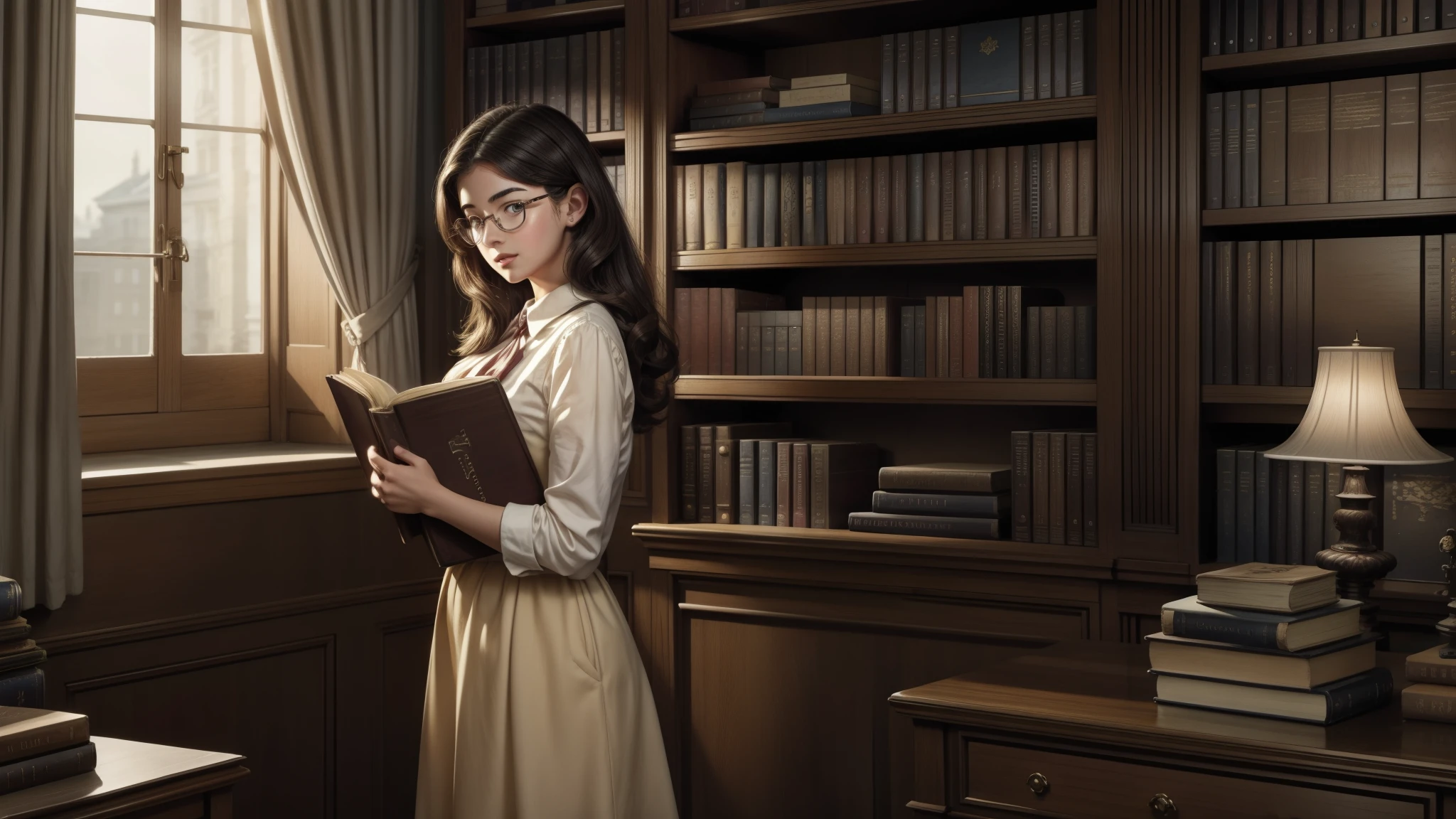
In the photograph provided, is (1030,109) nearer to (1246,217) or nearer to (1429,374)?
(1246,217)

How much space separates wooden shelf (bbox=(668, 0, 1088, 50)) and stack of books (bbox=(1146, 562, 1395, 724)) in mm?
1519

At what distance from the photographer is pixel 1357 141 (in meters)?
2.50

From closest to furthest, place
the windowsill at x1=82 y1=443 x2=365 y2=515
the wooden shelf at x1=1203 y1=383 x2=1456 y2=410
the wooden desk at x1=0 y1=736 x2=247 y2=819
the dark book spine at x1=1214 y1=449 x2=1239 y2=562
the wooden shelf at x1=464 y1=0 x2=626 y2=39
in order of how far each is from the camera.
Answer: the wooden desk at x1=0 y1=736 x2=247 y2=819, the wooden shelf at x1=1203 y1=383 x2=1456 y2=410, the dark book spine at x1=1214 y1=449 x2=1239 y2=562, the windowsill at x1=82 y1=443 x2=365 y2=515, the wooden shelf at x1=464 y1=0 x2=626 y2=39

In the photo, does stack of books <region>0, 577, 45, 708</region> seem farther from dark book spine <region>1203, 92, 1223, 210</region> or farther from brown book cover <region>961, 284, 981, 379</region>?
dark book spine <region>1203, 92, 1223, 210</region>

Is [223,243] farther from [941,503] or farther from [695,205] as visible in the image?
[941,503]

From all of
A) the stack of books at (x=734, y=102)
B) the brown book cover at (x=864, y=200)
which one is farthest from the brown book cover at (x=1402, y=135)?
the stack of books at (x=734, y=102)

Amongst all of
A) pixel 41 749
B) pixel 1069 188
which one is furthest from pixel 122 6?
pixel 41 749

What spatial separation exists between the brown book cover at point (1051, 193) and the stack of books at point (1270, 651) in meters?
1.01

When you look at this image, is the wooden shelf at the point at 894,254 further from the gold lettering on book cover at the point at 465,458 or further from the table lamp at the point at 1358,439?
the gold lettering on book cover at the point at 465,458

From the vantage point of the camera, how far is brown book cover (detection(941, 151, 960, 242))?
2938 mm

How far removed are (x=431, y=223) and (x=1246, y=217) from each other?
199 cm

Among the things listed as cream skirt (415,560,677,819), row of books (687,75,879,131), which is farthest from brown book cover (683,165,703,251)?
cream skirt (415,560,677,819)

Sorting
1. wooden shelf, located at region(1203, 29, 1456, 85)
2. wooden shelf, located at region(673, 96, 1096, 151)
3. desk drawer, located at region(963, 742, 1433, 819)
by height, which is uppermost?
wooden shelf, located at region(1203, 29, 1456, 85)

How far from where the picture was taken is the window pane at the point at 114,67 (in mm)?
3121
